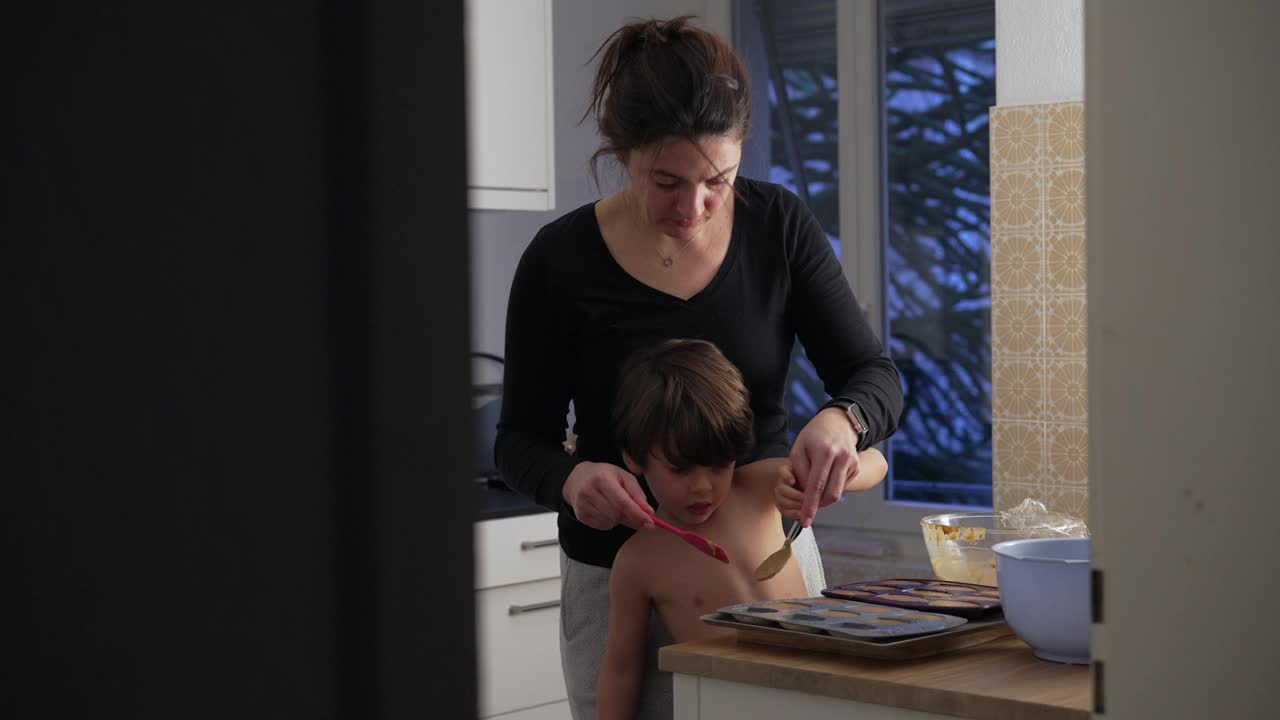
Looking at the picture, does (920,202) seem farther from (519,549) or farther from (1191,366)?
(1191,366)

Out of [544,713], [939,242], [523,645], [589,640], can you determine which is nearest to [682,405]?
[589,640]

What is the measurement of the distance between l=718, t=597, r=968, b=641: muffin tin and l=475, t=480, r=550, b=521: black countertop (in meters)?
1.58

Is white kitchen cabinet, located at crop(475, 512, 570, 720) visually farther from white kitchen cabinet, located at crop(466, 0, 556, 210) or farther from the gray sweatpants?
the gray sweatpants

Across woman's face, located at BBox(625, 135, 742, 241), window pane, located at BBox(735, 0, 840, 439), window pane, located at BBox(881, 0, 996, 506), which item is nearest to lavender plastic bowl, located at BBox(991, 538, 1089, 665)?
woman's face, located at BBox(625, 135, 742, 241)

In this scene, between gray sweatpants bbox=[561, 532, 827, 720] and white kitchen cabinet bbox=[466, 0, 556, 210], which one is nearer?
gray sweatpants bbox=[561, 532, 827, 720]

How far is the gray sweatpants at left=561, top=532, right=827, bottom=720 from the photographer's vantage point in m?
1.49

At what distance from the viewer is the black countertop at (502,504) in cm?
297

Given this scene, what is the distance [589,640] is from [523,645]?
1.51 metres

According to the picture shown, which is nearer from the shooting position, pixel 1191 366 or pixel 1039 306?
pixel 1191 366

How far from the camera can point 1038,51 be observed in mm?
2861

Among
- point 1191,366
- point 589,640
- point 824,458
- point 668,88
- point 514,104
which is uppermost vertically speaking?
point 514,104

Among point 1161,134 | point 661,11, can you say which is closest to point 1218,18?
point 1161,134

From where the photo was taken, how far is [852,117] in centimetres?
378

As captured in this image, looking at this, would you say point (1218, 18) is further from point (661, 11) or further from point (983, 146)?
point (661, 11)
